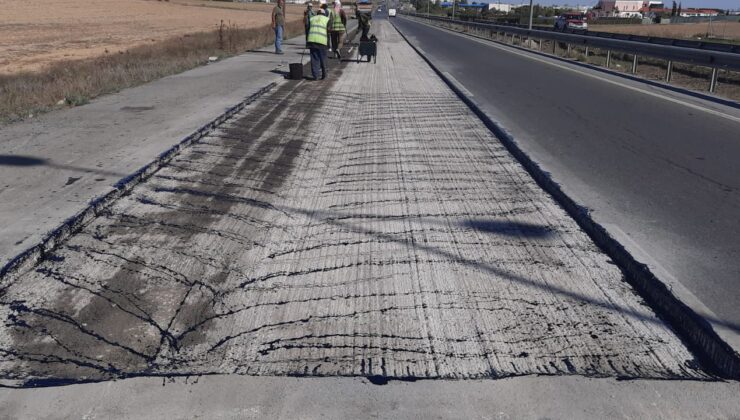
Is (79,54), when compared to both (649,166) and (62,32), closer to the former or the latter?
(62,32)

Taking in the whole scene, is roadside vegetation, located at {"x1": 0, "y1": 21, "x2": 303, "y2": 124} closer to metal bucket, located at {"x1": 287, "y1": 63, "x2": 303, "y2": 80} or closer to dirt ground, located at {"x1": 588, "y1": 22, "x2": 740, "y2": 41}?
metal bucket, located at {"x1": 287, "y1": 63, "x2": 303, "y2": 80}

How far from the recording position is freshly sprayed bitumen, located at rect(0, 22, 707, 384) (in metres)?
3.78

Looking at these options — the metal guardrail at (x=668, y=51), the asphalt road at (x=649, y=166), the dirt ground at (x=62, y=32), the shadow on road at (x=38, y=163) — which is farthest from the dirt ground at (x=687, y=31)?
the shadow on road at (x=38, y=163)

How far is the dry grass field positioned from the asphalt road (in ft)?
27.9

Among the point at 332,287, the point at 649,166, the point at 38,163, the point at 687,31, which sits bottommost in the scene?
the point at 332,287

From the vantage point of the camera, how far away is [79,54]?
29.8 m

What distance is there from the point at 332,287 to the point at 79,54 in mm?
29247

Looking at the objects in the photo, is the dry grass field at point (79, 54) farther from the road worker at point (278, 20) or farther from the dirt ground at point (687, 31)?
the dirt ground at point (687, 31)

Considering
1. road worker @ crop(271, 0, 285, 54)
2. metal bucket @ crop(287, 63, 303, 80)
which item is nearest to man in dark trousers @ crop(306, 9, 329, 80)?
metal bucket @ crop(287, 63, 303, 80)

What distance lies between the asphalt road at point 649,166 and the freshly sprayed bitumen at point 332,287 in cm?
53

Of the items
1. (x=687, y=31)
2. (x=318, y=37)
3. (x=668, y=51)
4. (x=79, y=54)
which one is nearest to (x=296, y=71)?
(x=318, y=37)

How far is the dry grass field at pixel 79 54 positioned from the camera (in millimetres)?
13875

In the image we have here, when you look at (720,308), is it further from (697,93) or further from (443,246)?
(697,93)

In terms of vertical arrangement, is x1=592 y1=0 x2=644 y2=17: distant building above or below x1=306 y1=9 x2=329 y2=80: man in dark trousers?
above
